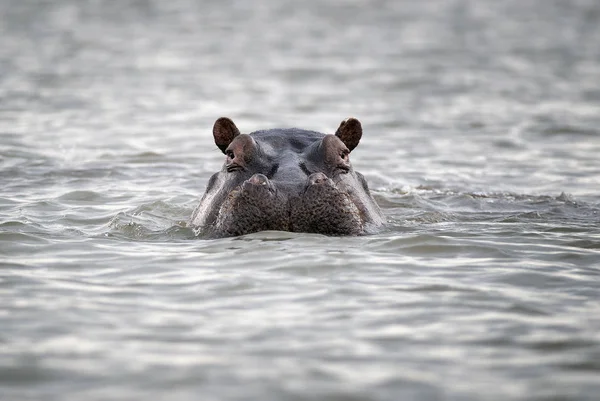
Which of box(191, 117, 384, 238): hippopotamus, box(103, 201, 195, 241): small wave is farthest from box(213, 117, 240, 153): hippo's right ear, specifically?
box(103, 201, 195, 241): small wave

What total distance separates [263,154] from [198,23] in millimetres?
25217

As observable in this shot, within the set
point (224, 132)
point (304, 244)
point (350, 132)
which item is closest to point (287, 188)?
point (304, 244)

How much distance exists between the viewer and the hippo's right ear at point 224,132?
8.01 meters

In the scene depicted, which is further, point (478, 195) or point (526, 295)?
point (478, 195)

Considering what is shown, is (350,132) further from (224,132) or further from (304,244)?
(304,244)

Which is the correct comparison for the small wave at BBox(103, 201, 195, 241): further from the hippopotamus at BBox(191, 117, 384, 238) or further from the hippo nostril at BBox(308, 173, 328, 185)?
the hippo nostril at BBox(308, 173, 328, 185)

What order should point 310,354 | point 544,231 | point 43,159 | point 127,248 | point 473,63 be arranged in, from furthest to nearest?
1. point 473,63
2. point 43,159
3. point 544,231
4. point 127,248
5. point 310,354

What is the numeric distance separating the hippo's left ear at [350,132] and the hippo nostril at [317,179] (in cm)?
115

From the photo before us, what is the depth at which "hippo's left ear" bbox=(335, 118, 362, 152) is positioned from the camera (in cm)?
815

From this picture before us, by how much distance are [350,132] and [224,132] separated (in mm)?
969

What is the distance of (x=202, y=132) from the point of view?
15.2 m

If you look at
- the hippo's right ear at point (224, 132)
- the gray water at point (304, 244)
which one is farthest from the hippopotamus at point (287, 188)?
the gray water at point (304, 244)

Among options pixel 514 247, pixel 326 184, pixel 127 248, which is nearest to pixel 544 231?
pixel 514 247

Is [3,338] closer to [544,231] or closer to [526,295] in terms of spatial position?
[526,295]
